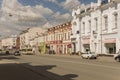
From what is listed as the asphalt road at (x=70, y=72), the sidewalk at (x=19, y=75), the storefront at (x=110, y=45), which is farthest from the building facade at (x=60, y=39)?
the sidewalk at (x=19, y=75)

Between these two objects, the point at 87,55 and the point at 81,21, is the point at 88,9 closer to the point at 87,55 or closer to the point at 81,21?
the point at 81,21

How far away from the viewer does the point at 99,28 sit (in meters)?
59.7

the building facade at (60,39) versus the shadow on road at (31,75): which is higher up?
the building facade at (60,39)

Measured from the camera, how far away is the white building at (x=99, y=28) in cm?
5416

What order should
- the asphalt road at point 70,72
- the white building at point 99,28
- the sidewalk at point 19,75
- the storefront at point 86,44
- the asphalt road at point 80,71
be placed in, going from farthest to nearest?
the storefront at point 86,44, the white building at point 99,28, the asphalt road at point 80,71, the asphalt road at point 70,72, the sidewalk at point 19,75

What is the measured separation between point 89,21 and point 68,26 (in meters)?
16.4

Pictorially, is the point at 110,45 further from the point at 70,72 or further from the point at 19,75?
the point at 19,75

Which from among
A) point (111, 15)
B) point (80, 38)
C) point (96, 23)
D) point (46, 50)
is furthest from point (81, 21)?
point (46, 50)

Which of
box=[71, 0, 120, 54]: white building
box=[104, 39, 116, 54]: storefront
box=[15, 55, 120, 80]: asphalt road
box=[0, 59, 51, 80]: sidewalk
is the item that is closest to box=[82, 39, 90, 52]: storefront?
box=[71, 0, 120, 54]: white building

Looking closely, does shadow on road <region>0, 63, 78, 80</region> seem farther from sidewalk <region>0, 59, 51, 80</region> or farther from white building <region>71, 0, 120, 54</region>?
white building <region>71, 0, 120, 54</region>

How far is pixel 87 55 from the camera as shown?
54.8 meters

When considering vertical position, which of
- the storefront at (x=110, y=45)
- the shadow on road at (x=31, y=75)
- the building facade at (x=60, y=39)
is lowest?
the shadow on road at (x=31, y=75)

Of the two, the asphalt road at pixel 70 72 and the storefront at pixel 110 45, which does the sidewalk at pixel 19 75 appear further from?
the storefront at pixel 110 45

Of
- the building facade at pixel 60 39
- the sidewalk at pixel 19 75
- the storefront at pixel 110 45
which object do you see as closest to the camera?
the sidewalk at pixel 19 75
